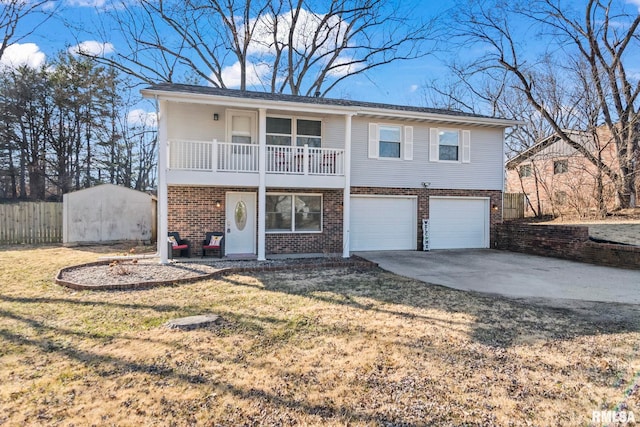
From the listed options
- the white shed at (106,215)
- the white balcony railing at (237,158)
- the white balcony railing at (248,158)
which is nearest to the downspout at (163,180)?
the white balcony railing at (248,158)

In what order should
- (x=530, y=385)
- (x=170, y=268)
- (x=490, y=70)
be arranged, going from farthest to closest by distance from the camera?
(x=490, y=70) < (x=170, y=268) < (x=530, y=385)

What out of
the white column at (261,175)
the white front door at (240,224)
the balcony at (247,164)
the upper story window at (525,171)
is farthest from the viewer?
the upper story window at (525,171)

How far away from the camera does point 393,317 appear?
5.24 m

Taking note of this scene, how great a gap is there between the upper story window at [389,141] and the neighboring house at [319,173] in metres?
0.04

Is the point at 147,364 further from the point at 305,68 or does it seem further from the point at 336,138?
the point at 305,68

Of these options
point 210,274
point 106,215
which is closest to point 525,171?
point 210,274

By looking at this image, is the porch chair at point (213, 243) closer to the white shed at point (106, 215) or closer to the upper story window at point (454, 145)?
the white shed at point (106, 215)

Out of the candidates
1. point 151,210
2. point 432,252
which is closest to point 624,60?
point 432,252

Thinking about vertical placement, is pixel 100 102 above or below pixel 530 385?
above

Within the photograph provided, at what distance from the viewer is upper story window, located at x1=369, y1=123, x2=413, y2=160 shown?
12.2 metres

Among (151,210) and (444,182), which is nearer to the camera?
(444,182)

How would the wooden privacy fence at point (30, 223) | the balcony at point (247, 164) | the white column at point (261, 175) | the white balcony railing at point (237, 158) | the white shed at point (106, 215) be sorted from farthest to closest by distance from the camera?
the wooden privacy fence at point (30, 223) → the white shed at point (106, 215) → the white balcony railing at point (237, 158) → the white column at point (261, 175) → the balcony at point (247, 164)

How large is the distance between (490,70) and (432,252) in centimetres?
1287

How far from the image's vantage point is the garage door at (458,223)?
42.4 ft
